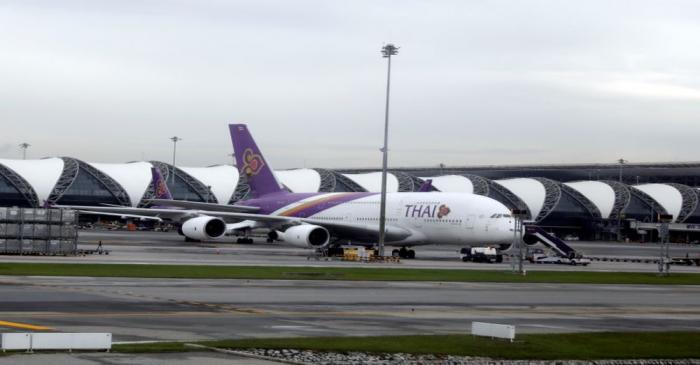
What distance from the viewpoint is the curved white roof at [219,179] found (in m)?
150

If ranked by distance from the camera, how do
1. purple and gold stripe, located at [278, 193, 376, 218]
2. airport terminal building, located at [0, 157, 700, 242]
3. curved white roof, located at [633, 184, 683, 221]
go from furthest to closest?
1. curved white roof, located at [633, 184, 683, 221]
2. airport terminal building, located at [0, 157, 700, 242]
3. purple and gold stripe, located at [278, 193, 376, 218]

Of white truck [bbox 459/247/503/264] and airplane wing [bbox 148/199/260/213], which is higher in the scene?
airplane wing [bbox 148/199/260/213]

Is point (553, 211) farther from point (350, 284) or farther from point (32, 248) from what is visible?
point (350, 284)

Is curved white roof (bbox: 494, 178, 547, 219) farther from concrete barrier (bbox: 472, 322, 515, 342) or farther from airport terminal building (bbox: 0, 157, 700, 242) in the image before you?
concrete barrier (bbox: 472, 322, 515, 342)

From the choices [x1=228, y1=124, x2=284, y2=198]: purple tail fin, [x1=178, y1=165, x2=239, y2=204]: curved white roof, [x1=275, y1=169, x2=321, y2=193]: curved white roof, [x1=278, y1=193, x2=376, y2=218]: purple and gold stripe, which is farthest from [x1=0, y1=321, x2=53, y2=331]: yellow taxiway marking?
[x1=275, y1=169, x2=321, y2=193]: curved white roof

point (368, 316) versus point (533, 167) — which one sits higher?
point (533, 167)

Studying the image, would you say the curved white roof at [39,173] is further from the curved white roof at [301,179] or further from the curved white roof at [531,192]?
the curved white roof at [531,192]

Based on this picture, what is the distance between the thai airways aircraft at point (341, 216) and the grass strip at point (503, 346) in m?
44.3

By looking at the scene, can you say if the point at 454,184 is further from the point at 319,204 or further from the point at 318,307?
the point at 318,307

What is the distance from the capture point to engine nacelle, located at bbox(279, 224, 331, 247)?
230 feet

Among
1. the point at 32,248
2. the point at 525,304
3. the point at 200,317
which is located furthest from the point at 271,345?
the point at 32,248

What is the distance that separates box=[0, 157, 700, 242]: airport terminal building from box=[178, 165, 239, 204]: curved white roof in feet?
0.45

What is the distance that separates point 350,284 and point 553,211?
112238 millimetres

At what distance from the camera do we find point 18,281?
3759 centimetres
